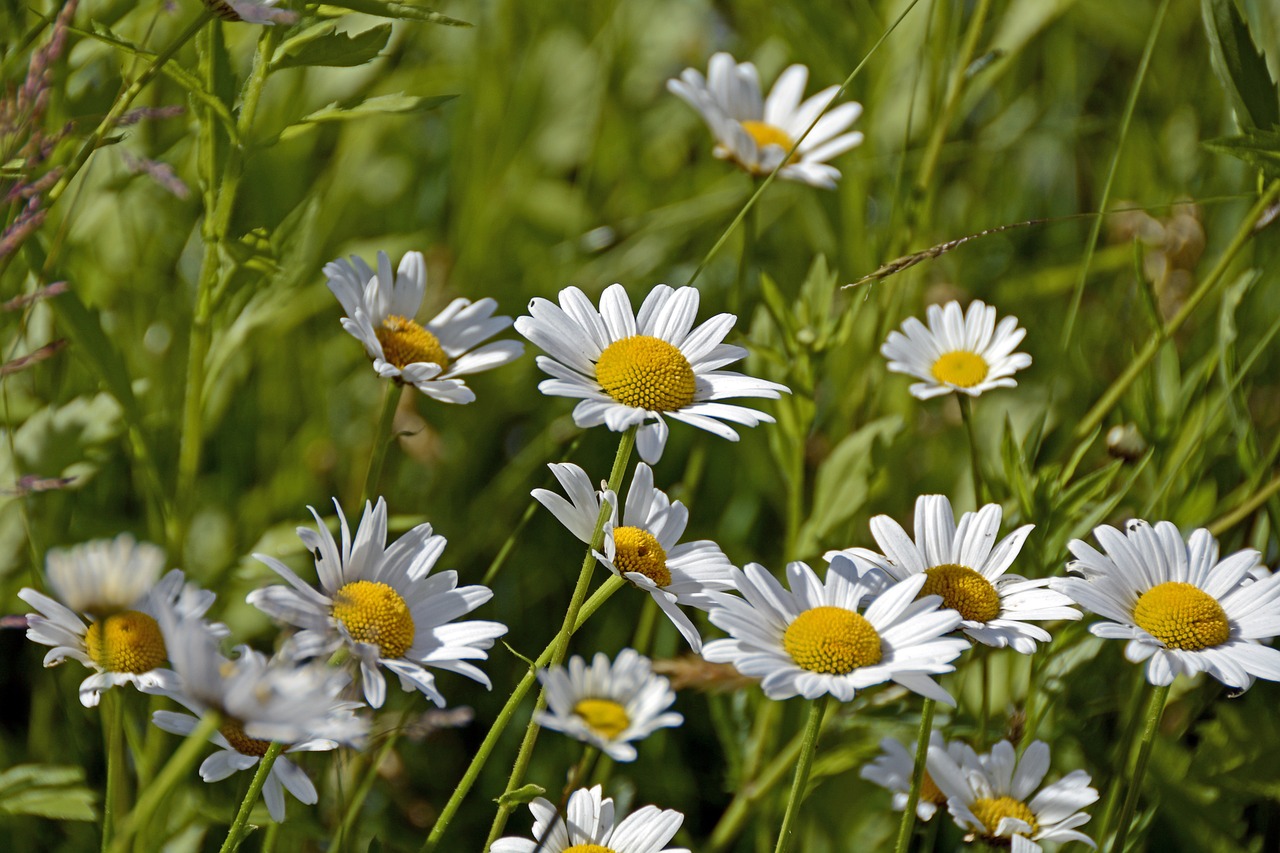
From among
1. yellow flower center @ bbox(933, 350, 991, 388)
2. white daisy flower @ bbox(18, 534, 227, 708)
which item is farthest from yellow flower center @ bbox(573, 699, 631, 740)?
yellow flower center @ bbox(933, 350, 991, 388)

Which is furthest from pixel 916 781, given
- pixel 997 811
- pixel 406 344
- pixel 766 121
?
pixel 766 121

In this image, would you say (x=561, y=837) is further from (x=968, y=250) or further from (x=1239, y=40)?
(x=968, y=250)

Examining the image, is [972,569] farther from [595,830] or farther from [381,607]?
[381,607]

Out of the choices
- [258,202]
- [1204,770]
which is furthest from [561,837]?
[258,202]

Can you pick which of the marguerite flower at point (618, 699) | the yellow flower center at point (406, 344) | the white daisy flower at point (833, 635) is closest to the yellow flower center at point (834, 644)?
the white daisy flower at point (833, 635)

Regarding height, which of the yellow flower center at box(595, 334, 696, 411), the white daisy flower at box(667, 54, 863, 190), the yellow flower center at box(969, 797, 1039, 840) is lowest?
the yellow flower center at box(969, 797, 1039, 840)

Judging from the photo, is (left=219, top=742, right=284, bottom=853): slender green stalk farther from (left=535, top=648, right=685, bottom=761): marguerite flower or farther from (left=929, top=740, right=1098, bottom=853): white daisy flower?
(left=929, top=740, right=1098, bottom=853): white daisy flower
